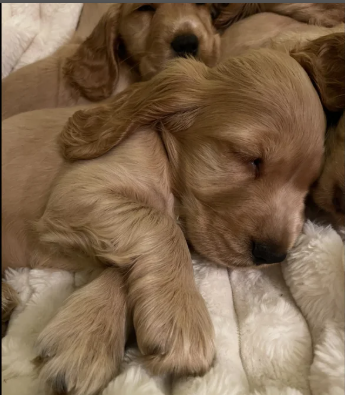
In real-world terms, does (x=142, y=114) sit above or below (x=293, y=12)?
above

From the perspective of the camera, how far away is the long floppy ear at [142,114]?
4.81 ft

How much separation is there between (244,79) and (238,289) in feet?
2.14

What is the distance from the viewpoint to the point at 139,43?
2172 millimetres

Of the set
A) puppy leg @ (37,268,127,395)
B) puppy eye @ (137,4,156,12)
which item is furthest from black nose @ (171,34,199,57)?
puppy leg @ (37,268,127,395)

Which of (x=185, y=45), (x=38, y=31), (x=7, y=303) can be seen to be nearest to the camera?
(x=7, y=303)

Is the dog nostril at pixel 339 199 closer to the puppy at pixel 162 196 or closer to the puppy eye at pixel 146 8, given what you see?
the puppy at pixel 162 196

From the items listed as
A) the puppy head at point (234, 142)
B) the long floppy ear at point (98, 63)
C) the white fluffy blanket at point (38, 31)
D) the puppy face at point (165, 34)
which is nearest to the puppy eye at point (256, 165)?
the puppy head at point (234, 142)

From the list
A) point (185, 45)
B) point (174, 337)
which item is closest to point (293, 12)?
point (185, 45)

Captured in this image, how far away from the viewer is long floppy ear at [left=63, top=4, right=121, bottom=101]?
2154 millimetres

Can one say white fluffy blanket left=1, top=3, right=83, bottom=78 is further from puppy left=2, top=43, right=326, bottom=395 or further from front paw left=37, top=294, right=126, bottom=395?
front paw left=37, top=294, right=126, bottom=395

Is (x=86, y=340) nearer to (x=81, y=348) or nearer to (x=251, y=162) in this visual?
(x=81, y=348)

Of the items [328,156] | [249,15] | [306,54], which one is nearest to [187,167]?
[328,156]

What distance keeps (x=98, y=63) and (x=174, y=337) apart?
150cm

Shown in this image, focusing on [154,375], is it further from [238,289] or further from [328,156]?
[328,156]
